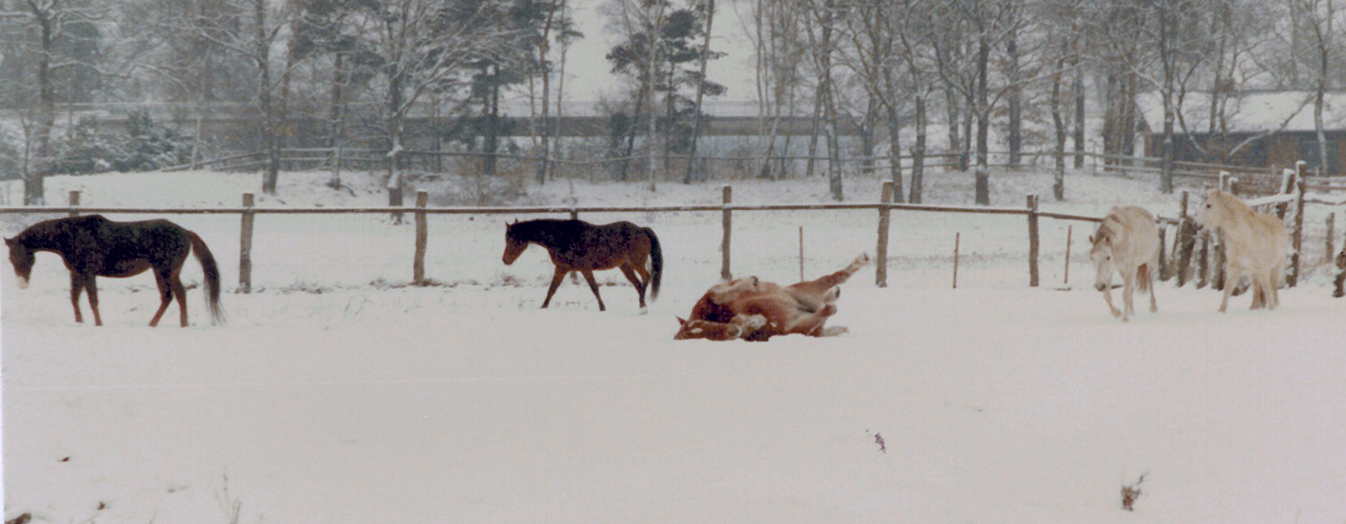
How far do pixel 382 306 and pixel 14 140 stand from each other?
204 cm

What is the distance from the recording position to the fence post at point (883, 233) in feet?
26.2

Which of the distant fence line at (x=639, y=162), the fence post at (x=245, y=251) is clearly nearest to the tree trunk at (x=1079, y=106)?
the distant fence line at (x=639, y=162)

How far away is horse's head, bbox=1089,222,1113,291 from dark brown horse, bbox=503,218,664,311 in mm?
2447

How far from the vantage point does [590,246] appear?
19.1ft

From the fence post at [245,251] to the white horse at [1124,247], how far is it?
4940 millimetres

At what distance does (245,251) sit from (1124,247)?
5.96 meters

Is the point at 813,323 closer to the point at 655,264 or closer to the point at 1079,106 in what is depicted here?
the point at 655,264

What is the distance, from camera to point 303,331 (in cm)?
459

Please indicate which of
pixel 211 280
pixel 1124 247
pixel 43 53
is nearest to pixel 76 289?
pixel 211 280

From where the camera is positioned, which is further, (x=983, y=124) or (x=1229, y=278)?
(x=983, y=124)

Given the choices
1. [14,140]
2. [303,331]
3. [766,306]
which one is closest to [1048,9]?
[766,306]

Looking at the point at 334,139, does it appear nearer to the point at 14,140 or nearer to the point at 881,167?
the point at 14,140

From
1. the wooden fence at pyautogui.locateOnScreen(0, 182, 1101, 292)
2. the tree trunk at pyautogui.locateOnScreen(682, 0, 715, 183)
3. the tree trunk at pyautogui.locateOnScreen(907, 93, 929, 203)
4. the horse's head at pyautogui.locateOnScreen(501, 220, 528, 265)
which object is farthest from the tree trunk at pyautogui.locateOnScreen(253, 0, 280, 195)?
the tree trunk at pyautogui.locateOnScreen(907, 93, 929, 203)

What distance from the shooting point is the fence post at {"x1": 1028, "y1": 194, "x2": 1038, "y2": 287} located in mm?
7262
